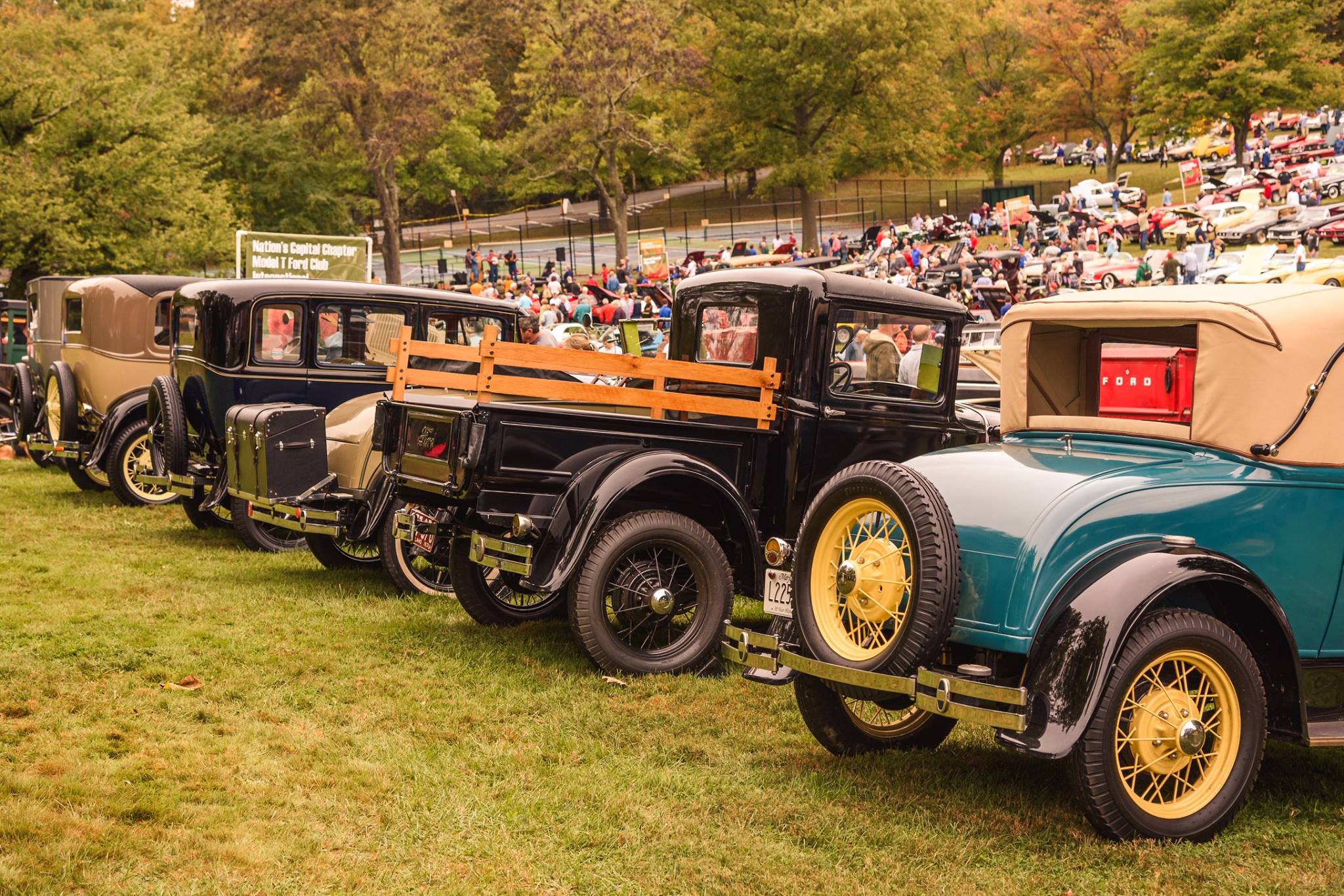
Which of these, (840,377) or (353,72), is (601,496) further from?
(353,72)

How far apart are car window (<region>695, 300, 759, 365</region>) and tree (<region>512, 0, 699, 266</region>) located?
3887 centimetres

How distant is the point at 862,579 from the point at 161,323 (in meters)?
11.3

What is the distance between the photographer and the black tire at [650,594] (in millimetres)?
7000

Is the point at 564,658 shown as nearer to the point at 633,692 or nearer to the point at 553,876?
the point at 633,692

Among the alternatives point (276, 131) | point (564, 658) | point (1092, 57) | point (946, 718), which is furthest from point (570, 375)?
point (1092, 57)

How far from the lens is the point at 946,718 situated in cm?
582

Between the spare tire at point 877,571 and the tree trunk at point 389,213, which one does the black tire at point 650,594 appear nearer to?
the spare tire at point 877,571

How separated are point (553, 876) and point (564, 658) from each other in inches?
119

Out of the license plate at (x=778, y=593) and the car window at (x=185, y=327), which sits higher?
the car window at (x=185, y=327)

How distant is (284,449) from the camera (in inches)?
373

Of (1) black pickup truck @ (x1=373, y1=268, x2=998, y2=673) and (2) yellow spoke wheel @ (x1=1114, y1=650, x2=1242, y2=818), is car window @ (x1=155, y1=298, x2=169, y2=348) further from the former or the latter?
(2) yellow spoke wheel @ (x1=1114, y1=650, x2=1242, y2=818)

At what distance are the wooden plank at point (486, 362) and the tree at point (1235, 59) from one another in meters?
49.4

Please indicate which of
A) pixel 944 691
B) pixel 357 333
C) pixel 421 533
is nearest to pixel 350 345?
pixel 357 333

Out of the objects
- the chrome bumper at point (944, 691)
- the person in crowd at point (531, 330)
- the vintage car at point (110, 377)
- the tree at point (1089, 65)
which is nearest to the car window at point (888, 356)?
the chrome bumper at point (944, 691)
